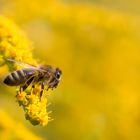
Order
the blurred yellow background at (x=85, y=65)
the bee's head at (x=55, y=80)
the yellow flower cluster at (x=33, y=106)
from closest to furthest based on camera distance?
the yellow flower cluster at (x=33, y=106)
the bee's head at (x=55, y=80)
the blurred yellow background at (x=85, y=65)

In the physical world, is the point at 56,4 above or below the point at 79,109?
above

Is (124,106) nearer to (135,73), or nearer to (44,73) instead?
(135,73)

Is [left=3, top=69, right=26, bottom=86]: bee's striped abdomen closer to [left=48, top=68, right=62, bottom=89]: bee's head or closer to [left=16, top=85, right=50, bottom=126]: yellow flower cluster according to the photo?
[left=16, top=85, right=50, bottom=126]: yellow flower cluster

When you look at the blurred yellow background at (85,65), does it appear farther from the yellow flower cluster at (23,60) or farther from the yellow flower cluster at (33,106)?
the yellow flower cluster at (33,106)

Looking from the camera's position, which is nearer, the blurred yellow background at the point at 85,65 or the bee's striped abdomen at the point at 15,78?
the bee's striped abdomen at the point at 15,78

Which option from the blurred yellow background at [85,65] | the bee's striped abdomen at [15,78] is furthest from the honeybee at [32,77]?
the blurred yellow background at [85,65]

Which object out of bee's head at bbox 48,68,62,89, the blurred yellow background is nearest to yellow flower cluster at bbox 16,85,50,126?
bee's head at bbox 48,68,62,89

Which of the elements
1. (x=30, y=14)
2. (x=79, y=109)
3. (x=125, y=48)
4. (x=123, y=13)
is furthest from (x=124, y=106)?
(x=123, y=13)
